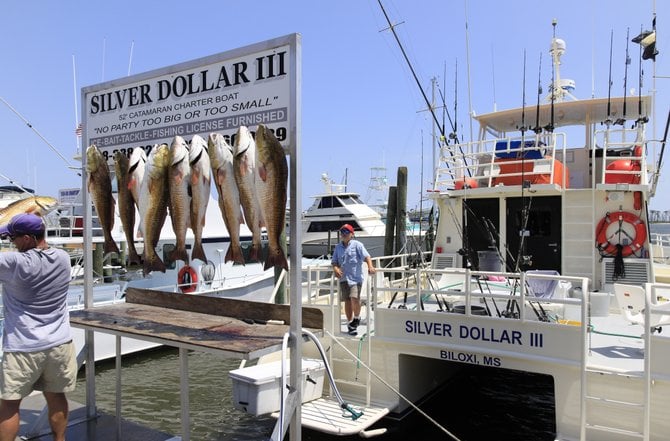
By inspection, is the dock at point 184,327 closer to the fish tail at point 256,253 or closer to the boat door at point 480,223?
the fish tail at point 256,253

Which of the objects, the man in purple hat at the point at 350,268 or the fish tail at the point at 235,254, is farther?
the man in purple hat at the point at 350,268

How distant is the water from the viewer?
270 inches

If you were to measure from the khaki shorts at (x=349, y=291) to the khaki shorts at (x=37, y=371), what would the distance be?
3756 millimetres

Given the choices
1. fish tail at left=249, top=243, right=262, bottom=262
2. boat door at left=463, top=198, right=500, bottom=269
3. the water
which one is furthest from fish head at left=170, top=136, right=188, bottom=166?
boat door at left=463, top=198, right=500, bottom=269

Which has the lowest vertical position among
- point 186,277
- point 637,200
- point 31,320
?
point 186,277

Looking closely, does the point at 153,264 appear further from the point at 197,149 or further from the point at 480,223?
the point at 480,223

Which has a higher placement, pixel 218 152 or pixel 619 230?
pixel 218 152

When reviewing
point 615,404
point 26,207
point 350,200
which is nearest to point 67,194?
point 26,207

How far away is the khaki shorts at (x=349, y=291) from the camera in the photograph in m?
6.77

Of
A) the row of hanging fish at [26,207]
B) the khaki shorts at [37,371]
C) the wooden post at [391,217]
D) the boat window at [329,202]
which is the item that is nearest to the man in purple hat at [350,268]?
the khaki shorts at [37,371]

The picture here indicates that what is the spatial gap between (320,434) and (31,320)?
13.6ft

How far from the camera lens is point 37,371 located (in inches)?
132

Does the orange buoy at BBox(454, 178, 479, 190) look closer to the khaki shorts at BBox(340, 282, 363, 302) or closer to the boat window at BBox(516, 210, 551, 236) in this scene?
the boat window at BBox(516, 210, 551, 236)

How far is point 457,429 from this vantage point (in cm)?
686
